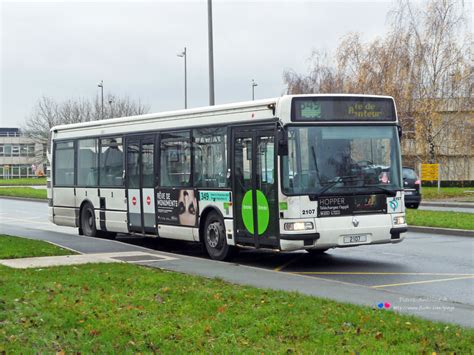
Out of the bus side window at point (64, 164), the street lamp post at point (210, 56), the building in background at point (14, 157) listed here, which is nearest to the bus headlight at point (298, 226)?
the bus side window at point (64, 164)

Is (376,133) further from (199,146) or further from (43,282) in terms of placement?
(43,282)

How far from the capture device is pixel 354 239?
1405 centimetres

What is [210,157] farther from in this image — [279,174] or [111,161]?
[111,161]

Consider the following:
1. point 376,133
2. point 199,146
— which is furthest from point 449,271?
point 199,146

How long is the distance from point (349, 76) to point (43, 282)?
3757cm

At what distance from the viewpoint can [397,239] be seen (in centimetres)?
1452

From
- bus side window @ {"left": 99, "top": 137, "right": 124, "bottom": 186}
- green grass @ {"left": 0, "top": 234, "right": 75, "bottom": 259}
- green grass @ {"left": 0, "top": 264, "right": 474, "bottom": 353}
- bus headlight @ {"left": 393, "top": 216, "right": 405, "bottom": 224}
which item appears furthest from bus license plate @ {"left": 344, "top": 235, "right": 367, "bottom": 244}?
bus side window @ {"left": 99, "top": 137, "right": 124, "bottom": 186}

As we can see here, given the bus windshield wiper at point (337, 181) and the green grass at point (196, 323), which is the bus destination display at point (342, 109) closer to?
the bus windshield wiper at point (337, 181)

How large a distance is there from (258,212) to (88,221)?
7822 mm

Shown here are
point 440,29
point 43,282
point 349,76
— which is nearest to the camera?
point 43,282

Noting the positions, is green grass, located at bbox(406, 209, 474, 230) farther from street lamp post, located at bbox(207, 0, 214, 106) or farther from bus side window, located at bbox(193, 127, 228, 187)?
bus side window, located at bbox(193, 127, 228, 187)

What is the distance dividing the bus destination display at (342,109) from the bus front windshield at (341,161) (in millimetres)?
182

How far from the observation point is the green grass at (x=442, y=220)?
69.3ft

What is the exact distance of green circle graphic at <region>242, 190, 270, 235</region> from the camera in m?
14.3
